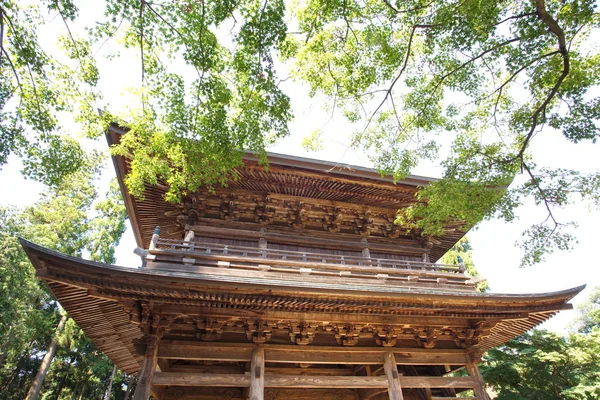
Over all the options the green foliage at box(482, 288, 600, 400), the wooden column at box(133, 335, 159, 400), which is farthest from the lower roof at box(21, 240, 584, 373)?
the green foliage at box(482, 288, 600, 400)

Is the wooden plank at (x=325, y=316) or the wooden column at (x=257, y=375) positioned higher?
the wooden plank at (x=325, y=316)

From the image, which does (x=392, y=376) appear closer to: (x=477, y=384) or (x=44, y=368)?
(x=477, y=384)

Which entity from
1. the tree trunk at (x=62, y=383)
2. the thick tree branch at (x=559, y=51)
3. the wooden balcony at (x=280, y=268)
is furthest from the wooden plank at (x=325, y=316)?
the tree trunk at (x=62, y=383)

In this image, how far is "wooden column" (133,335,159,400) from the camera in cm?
506

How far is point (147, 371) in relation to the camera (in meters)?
5.29

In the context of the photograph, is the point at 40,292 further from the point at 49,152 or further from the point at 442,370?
the point at 442,370

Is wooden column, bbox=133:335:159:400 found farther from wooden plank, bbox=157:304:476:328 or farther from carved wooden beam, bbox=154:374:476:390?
wooden plank, bbox=157:304:476:328

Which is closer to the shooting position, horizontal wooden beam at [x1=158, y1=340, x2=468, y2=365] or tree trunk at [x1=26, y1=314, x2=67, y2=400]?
horizontal wooden beam at [x1=158, y1=340, x2=468, y2=365]

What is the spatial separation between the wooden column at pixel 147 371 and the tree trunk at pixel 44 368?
16.9 m

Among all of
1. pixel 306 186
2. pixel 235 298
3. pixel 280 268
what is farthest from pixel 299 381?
pixel 306 186

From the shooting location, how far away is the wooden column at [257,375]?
547 cm

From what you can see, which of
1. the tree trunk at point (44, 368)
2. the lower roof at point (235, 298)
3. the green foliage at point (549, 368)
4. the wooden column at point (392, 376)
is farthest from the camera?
the tree trunk at point (44, 368)

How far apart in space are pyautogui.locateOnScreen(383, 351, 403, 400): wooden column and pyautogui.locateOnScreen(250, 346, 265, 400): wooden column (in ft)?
7.75

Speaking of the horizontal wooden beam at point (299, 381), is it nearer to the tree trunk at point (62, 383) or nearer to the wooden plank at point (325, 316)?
the wooden plank at point (325, 316)
